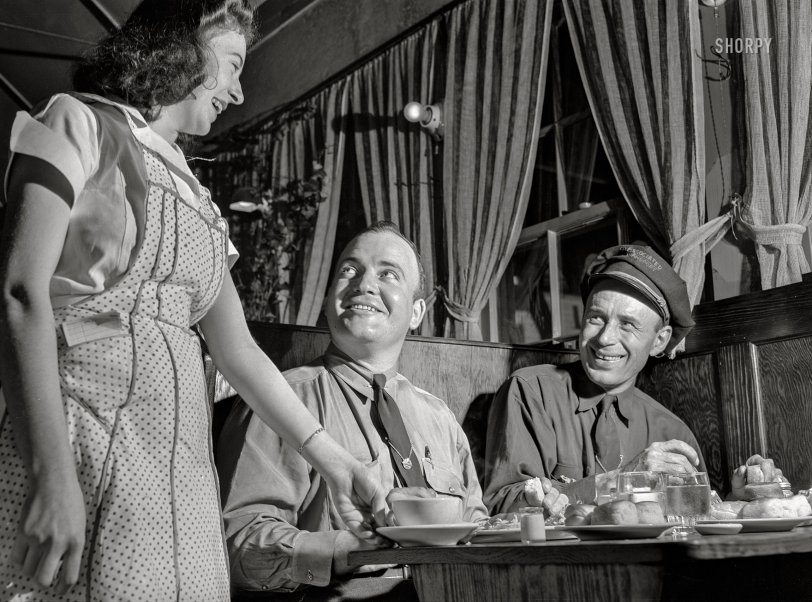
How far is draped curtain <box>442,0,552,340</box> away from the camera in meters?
4.98

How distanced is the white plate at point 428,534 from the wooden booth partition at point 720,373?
1387 millimetres

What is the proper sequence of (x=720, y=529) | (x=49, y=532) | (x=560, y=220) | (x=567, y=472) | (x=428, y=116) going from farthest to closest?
(x=428, y=116)
(x=560, y=220)
(x=567, y=472)
(x=720, y=529)
(x=49, y=532)

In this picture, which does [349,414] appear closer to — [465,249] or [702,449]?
[702,449]

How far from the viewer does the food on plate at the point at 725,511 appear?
1748 millimetres

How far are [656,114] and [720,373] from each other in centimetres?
→ 150

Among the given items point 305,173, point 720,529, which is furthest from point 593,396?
point 305,173

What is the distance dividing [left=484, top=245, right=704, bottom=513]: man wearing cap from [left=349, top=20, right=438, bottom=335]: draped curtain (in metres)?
2.54

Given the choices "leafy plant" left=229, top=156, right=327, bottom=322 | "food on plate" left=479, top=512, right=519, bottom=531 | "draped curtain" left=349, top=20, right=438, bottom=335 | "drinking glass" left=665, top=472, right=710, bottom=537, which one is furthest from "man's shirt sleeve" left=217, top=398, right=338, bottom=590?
"leafy plant" left=229, top=156, right=327, bottom=322

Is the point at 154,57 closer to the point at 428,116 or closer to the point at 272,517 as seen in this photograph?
the point at 272,517

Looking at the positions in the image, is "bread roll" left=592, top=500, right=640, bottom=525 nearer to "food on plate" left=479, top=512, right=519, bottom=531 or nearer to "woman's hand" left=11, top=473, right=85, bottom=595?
"food on plate" left=479, top=512, right=519, bottom=531

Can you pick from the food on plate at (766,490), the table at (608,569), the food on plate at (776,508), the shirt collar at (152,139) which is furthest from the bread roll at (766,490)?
Result: the shirt collar at (152,139)

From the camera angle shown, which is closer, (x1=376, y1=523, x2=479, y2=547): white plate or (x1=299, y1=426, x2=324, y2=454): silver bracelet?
(x1=376, y1=523, x2=479, y2=547): white plate

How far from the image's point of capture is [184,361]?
1362 mm

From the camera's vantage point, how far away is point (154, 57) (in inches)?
58.3
